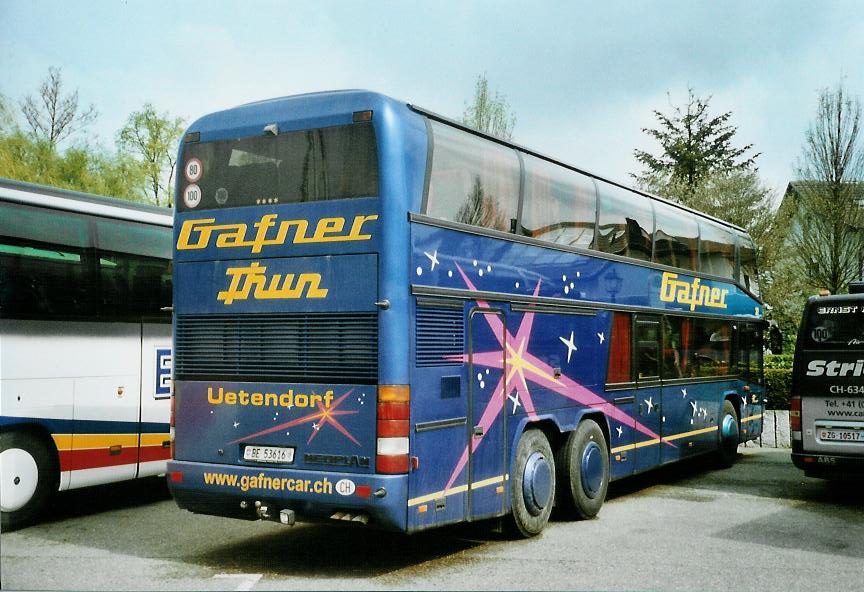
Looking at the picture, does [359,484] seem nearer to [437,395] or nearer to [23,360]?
[437,395]

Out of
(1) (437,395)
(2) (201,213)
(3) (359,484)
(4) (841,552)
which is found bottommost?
(4) (841,552)

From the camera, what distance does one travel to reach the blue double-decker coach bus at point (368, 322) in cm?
746

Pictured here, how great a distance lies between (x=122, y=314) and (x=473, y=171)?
4.58m

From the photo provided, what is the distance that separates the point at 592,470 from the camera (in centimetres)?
1051

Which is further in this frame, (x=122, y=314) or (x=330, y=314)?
(x=122, y=314)

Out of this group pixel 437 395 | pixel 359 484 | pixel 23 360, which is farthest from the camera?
pixel 23 360

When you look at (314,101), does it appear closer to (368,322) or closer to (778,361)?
(368,322)

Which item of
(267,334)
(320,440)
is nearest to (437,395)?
(320,440)

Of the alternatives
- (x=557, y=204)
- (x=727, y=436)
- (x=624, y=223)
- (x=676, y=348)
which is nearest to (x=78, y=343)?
(x=557, y=204)

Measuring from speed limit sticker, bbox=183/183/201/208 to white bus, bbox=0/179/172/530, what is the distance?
1.97 metres

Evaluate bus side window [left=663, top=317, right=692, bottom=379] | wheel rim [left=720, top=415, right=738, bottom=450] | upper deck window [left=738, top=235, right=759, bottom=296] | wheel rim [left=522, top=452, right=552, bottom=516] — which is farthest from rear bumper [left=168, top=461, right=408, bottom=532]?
upper deck window [left=738, top=235, right=759, bottom=296]

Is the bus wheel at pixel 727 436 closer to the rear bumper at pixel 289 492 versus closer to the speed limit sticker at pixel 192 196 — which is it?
the rear bumper at pixel 289 492

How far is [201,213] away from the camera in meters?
8.37

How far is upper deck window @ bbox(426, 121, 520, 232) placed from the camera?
8.10 meters
